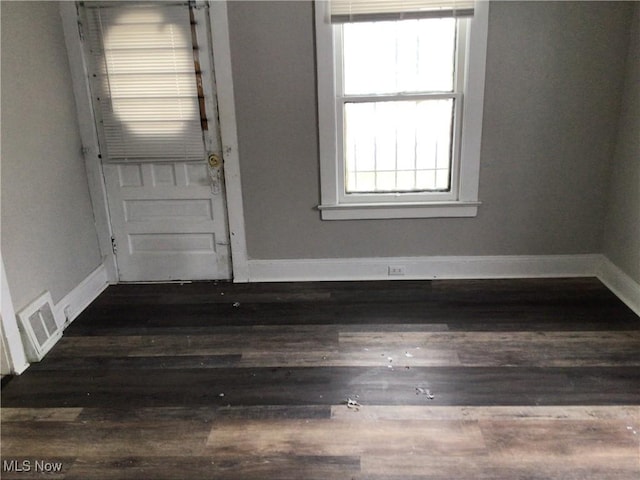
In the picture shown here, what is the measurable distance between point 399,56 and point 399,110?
339 millimetres

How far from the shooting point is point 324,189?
357 cm

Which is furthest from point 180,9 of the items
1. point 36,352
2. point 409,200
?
point 36,352

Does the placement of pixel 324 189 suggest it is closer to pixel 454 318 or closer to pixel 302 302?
pixel 302 302

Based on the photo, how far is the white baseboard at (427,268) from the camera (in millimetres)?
3650

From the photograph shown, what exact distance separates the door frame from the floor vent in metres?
0.83

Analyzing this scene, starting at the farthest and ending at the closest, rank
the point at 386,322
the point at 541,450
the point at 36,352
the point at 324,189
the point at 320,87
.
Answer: the point at 324,189 < the point at 320,87 < the point at 386,322 < the point at 36,352 < the point at 541,450

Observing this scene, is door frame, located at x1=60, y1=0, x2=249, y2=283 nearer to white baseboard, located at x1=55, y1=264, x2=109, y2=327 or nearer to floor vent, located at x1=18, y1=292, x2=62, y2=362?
white baseboard, located at x1=55, y1=264, x2=109, y2=327

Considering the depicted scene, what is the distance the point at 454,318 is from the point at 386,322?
420 millimetres

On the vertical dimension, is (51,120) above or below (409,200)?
above

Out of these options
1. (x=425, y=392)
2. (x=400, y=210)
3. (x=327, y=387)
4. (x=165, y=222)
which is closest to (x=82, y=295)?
(x=165, y=222)

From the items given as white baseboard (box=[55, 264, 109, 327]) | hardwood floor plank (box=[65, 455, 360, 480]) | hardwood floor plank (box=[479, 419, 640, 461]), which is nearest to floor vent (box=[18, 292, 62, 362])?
white baseboard (box=[55, 264, 109, 327])

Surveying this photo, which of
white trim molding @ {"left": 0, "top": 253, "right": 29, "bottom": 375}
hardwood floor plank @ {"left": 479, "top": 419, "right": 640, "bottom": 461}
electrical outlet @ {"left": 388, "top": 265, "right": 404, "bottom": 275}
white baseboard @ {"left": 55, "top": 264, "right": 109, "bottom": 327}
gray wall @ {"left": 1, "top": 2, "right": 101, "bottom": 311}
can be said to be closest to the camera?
hardwood floor plank @ {"left": 479, "top": 419, "right": 640, "bottom": 461}

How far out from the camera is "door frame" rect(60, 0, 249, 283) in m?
3.30

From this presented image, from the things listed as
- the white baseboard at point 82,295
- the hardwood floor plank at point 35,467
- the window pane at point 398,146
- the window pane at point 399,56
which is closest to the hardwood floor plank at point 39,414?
the hardwood floor plank at point 35,467
